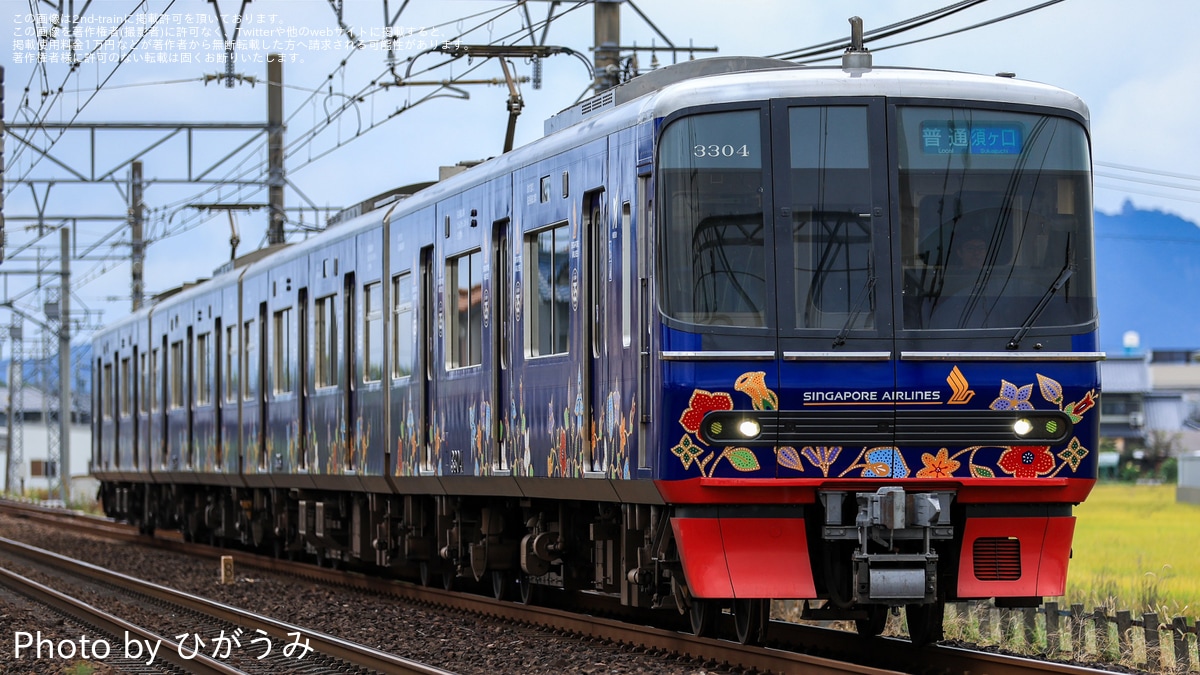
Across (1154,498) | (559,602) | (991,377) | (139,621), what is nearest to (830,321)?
(991,377)

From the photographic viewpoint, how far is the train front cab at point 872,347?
9.22 m

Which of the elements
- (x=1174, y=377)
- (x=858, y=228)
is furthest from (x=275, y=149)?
(x=1174, y=377)

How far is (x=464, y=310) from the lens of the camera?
43.9ft

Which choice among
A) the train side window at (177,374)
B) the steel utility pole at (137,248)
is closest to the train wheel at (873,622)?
the train side window at (177,374)

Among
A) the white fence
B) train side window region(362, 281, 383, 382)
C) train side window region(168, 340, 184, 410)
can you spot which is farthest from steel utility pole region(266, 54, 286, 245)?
the white fence

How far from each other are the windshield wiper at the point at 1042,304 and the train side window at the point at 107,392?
23.9 m

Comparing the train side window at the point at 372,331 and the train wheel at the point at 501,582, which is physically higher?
the train side window at the point at 372,331

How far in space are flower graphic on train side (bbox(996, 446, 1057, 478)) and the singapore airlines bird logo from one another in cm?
35

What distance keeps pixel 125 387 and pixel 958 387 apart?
22439mm

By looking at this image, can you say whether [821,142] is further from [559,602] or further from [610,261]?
[559,602]

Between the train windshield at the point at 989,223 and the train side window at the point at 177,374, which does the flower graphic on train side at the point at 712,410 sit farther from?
the train side window at the point at 177,374

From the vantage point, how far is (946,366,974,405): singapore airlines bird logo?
365 inches

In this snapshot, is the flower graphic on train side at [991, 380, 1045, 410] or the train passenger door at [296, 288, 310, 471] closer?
the flower graphic on train side at [991, 380, 1045, 410]

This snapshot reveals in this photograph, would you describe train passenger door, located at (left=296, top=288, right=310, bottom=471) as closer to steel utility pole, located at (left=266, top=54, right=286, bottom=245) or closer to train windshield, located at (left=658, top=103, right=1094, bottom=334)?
steel utility pole, located at (left=266, top=54, right=286, bottom=245)
